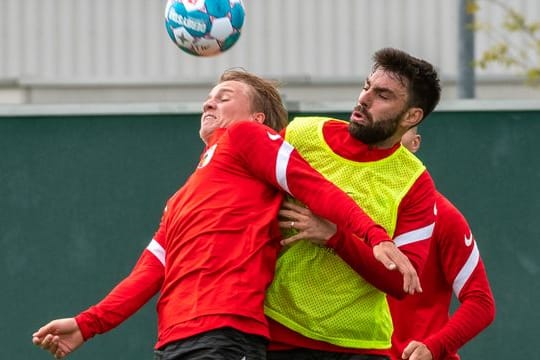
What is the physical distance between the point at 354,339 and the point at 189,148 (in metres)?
3.43

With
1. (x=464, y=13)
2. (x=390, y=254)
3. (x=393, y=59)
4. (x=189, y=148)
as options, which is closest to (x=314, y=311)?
(x=390, y=254)

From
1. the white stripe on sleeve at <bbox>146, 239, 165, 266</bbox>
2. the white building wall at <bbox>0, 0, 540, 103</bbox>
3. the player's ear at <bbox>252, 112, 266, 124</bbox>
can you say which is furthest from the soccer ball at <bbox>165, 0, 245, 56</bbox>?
the white building wall at <bbox>0, 0, 540, 103</bbox>

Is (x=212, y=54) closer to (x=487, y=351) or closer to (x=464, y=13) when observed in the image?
(x=487, y=351)

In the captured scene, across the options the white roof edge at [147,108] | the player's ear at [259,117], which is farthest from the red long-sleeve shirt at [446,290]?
the white roof edge at [147,108]

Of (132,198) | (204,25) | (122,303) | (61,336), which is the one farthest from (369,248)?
(132,198)

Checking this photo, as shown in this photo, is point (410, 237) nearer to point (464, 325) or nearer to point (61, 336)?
point (464, 325)

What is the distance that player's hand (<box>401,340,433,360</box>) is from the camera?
5.75m

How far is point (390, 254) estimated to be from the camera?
4.95m

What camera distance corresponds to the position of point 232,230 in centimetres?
516

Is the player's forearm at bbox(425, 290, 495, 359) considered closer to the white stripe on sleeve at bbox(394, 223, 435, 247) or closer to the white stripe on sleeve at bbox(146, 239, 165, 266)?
the white stripe on sleeve at bbox(394, 223, 435, 247)

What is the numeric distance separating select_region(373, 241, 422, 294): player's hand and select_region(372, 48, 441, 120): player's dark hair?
905mm

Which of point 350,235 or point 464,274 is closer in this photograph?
point 350,235

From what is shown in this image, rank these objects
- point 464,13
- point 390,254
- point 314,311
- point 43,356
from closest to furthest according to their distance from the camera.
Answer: point 390,254, point 314,311, point 43,356, point 464,13

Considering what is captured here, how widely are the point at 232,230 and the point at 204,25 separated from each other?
5.64 ft
